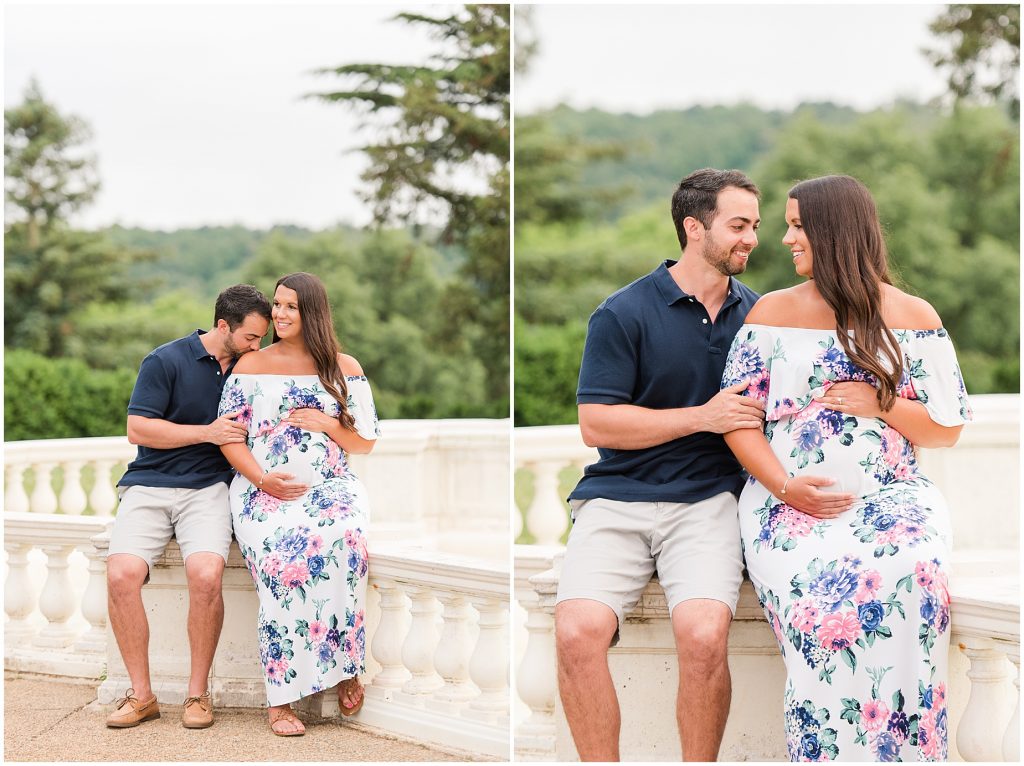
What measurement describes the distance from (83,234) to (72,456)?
→ 370 inches

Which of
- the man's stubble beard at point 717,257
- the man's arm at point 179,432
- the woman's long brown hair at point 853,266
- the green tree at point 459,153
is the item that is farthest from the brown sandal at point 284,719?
the green tree at point 459,153

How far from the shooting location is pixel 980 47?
529 inches

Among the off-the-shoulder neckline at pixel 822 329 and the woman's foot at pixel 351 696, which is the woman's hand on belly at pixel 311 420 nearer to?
the woman's foot at pixel 351 696

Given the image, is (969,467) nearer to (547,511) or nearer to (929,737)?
(547,511)

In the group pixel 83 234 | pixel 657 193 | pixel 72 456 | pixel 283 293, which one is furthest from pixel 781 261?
pixel 283 293

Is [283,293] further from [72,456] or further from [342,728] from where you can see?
[72,456]

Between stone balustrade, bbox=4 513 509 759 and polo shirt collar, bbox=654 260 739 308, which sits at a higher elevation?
polo shirt collar, bbox=654 260 739 308

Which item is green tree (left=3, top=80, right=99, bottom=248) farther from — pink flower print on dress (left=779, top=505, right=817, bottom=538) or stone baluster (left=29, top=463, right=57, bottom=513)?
pink flower print on dress (left=779, top=505, right=817, bottom=538)

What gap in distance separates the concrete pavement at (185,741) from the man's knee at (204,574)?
51 cm

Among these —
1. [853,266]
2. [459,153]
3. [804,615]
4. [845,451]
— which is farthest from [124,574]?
[459,153]

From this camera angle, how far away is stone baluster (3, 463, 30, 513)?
717 cm

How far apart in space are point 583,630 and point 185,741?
1.79 m

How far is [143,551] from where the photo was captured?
175 inches

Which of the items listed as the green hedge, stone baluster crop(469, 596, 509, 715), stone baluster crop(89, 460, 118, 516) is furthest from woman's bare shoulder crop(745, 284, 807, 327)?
the green hedge
